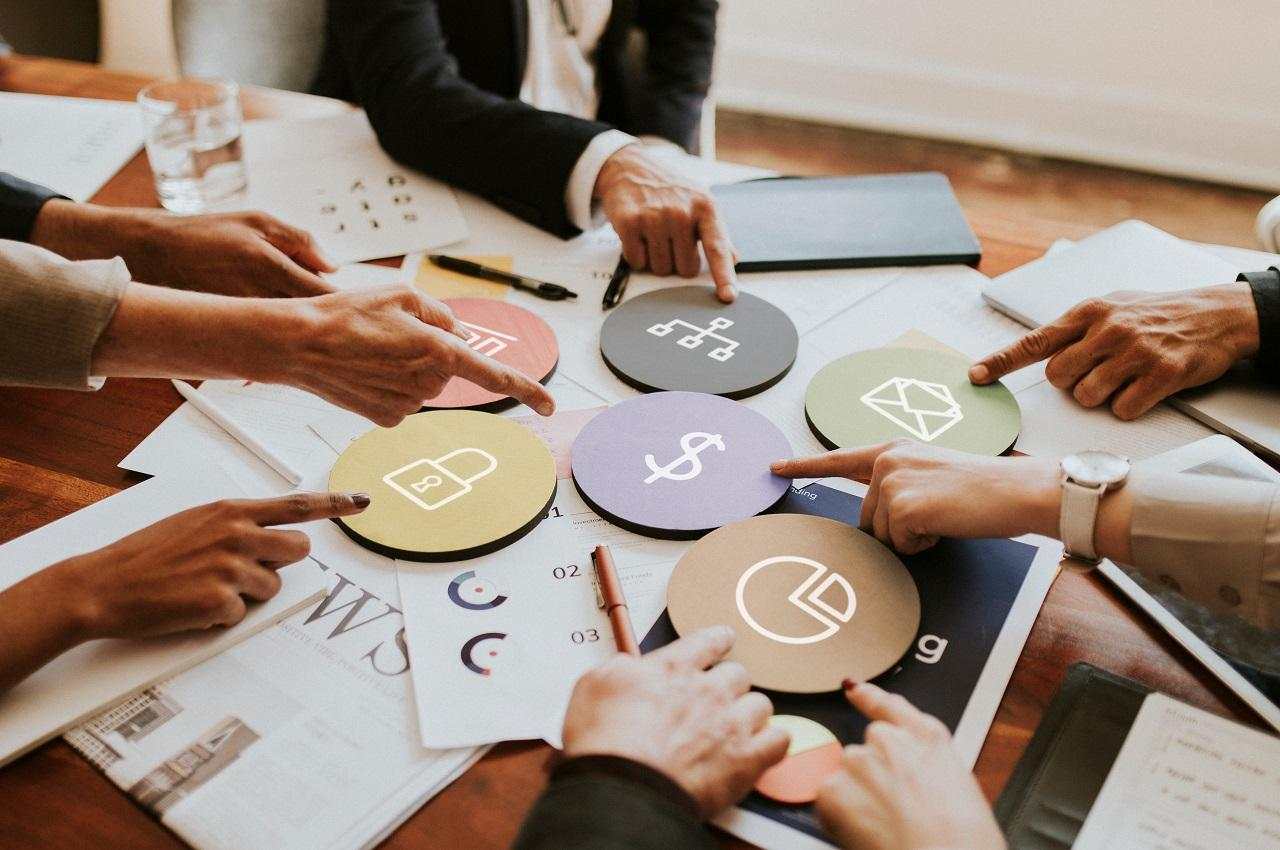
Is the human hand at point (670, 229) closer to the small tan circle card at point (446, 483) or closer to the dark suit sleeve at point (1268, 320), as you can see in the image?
the small tan circle card at point (446, 483)

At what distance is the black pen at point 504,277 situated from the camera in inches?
52.6

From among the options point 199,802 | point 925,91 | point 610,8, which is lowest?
point 925,91

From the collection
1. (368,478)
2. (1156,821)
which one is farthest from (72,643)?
(1156,821)

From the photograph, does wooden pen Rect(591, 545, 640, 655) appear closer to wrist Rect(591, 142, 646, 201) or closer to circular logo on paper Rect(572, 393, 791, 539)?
circular logo on paper Rect(572, 393, 791, 539)

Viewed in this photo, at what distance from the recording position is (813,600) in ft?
2.94

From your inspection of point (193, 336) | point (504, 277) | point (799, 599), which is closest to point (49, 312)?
point (193, 336)

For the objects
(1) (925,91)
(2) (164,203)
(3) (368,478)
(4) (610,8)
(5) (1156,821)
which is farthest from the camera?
(1) (925,91)

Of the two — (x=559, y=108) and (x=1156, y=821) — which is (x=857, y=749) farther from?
(x=559, y=108)

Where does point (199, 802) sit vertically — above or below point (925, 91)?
above

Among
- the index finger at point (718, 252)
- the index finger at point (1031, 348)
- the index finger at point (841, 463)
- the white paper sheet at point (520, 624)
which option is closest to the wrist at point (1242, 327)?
the index finger at point (1031, 348)

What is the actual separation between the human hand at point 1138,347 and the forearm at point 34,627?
94 cm

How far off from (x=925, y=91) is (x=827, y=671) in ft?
9.63

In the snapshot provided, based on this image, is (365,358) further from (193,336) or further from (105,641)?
(105,641)

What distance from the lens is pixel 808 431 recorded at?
1122 mm
